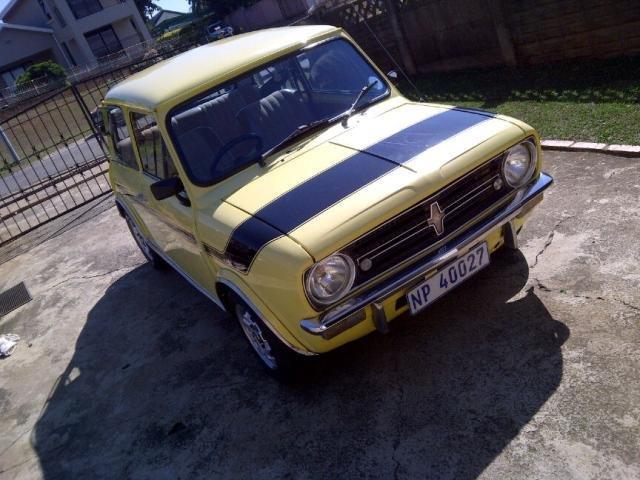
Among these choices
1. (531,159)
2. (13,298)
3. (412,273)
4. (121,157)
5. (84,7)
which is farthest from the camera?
(84,7)

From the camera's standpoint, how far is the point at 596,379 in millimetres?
2961

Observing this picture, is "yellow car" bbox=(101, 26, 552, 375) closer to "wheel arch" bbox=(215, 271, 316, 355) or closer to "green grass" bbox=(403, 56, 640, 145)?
"wheel arch" bbox=(215, 271, 316, 355)

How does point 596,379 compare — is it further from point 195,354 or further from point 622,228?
point 195,354

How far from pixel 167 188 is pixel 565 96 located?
530 cm

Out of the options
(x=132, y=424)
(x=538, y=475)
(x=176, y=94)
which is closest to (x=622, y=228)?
(x=538, y=475)

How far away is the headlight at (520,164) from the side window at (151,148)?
223cm

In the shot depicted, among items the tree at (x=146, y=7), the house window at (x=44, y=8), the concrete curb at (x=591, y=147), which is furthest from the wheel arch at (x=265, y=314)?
the tree at (x=146, y=7)

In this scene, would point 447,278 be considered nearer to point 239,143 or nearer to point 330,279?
point 330,279

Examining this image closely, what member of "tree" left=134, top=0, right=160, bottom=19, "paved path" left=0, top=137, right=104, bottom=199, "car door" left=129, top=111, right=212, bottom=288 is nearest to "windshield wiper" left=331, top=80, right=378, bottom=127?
"car door" left=129, top=111, right=212, bottom=288

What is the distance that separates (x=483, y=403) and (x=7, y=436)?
359cm

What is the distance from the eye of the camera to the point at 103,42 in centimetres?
4172

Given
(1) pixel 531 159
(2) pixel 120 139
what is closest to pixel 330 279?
(1) pixel 531 159

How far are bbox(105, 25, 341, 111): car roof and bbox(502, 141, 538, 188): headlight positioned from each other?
1.85m

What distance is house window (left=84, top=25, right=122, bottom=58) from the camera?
4141 centimetres
